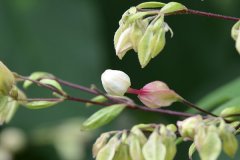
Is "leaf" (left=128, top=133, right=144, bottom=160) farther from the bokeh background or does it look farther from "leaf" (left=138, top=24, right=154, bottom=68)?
the bokeh background

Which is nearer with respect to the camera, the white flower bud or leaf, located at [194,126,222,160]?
leaf, located at [194,126,222,160]

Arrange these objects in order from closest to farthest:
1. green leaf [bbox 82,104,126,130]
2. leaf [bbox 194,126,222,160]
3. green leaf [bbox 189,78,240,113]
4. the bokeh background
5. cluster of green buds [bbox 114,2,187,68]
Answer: leaf [bbox 194,126,222,160], cluster of green buds [bbox 114,2,187,68], green leaf [bbox 82,104,126,130], green leaf [bbox 189,78,240,113], the bokeh background

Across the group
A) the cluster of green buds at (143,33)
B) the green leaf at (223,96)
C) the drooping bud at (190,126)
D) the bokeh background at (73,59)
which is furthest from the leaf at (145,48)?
the bokeh background at (73,59)

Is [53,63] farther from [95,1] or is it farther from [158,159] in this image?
[158,159]

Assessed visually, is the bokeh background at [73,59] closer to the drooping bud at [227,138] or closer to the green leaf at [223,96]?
the green leaf at [223,96]

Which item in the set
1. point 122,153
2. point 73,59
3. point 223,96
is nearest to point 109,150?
point 122,153

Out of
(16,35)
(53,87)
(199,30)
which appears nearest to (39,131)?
(16,35)

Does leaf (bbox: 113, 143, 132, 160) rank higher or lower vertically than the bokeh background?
higher

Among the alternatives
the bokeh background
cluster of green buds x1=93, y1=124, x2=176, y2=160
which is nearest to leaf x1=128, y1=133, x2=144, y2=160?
cluster of green buds x1=93, y1=124, x2=176, y2=160
